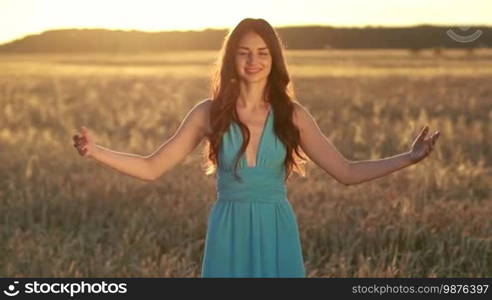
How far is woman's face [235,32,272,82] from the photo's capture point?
3346mm

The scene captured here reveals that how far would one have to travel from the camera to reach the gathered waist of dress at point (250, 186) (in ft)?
10.8

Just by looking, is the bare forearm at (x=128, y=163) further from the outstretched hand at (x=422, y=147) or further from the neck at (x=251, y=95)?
the outstretched hand at (x=422, y=147)

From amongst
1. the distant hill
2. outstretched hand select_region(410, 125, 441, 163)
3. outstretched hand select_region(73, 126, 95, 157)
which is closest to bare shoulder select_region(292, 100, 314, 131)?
outstretched hand select_region(410, 125, 441, 163)

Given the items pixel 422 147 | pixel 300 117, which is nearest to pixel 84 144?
pixel 300 117

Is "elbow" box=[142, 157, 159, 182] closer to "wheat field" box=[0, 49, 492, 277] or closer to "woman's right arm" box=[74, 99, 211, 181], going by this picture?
"woman's right arm" box=[74, 99, 211, 181]

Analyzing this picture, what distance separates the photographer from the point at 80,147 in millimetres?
3379

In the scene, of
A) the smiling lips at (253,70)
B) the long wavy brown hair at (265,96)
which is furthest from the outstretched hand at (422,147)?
the smiling lips at (253,70)

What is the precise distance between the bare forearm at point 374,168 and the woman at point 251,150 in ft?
0.37

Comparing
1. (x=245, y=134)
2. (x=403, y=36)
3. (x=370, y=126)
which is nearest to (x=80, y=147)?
(x=245, y=134)

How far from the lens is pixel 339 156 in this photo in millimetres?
3477

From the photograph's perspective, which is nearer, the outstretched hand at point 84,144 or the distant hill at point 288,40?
the outstretched hand at point 84,144

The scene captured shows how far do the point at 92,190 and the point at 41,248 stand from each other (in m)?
1.98

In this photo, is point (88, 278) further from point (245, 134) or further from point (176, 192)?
point (176, 192)

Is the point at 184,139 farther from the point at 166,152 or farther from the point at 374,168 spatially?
the point at 374,168
